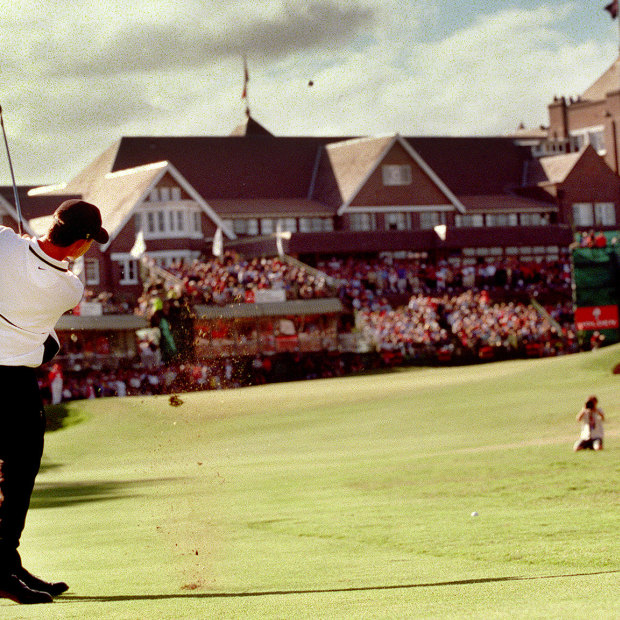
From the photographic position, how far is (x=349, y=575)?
9.24 m

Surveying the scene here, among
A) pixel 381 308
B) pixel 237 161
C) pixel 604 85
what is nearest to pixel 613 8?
pixel 381 308

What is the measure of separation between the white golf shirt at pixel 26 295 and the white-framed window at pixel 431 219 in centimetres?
6119

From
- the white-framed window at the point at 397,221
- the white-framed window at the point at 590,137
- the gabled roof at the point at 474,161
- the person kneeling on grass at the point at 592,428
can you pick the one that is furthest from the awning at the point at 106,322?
the white-framed window at the point at 590,137

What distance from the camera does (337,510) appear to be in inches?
614

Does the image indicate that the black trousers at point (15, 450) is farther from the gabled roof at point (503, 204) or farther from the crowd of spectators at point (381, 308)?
the gabled roof at point (503, 204)

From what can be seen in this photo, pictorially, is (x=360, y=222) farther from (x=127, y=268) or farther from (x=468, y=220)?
(x=127, y=268)

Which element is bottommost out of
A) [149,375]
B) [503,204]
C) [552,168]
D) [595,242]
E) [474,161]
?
[149,375]

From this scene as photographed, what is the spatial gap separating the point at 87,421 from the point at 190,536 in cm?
2665

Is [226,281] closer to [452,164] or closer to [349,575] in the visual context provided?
[452,164]

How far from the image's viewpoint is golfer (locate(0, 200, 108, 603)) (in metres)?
7.34

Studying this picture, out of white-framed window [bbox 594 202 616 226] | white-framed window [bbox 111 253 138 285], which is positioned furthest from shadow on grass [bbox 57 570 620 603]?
white-framed window [bbox 594 202 616 226]

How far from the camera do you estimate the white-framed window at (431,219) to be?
68250 mm

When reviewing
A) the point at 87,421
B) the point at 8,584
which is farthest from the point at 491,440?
the point at 8,584

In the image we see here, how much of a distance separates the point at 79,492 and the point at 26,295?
15166mm
